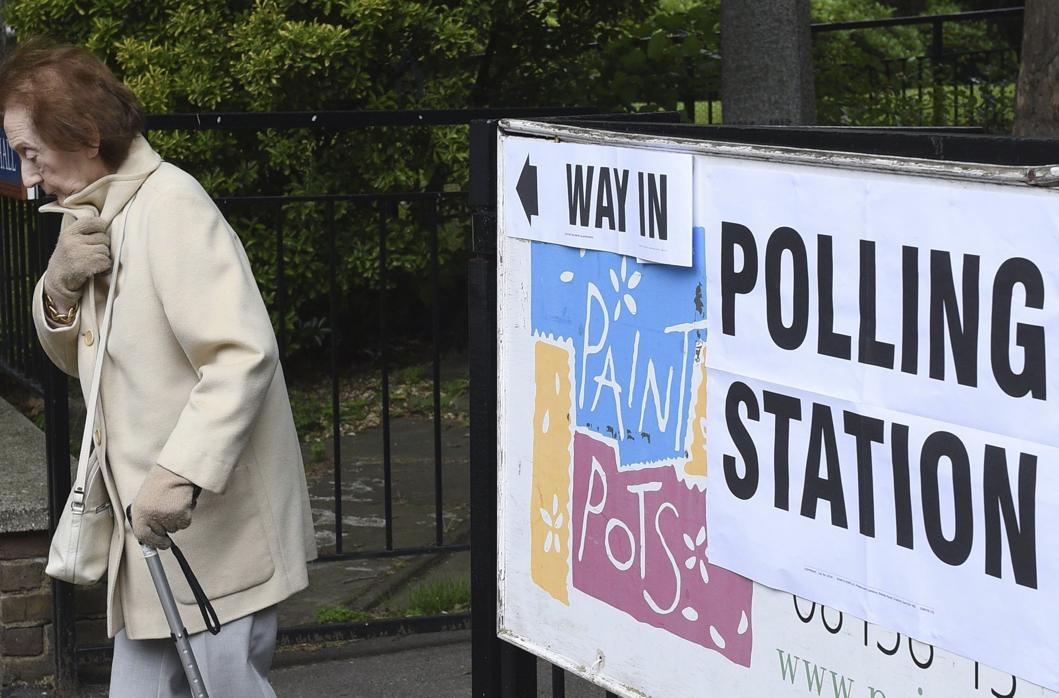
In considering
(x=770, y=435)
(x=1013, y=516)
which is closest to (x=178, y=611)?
(x=770, y=435)

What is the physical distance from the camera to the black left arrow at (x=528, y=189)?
2.64m

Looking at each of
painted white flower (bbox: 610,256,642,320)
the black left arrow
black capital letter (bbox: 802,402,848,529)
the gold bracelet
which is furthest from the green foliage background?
black capital letter (bbox: 802,402,848,529)

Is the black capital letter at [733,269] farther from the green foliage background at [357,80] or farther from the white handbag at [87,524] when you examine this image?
the green foliage background at [357,80]

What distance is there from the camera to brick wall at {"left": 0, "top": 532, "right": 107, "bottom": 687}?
443cm

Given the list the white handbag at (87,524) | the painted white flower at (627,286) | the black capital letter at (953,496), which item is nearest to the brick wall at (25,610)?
the white handbag at (87,524)

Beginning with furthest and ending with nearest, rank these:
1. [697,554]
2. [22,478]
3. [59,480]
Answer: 1. [22,478]
2. [59,480]
3. [697,554]

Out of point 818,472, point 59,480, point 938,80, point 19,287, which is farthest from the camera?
point 938,80

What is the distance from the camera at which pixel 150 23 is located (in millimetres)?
7047

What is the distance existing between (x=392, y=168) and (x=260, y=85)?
83 cm

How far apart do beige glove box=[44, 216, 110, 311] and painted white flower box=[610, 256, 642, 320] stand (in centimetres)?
114

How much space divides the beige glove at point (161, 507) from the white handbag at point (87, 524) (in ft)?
0.86

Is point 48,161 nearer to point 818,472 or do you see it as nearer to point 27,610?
point 818,472

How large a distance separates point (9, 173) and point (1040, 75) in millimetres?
3510

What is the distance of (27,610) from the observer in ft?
14.6
